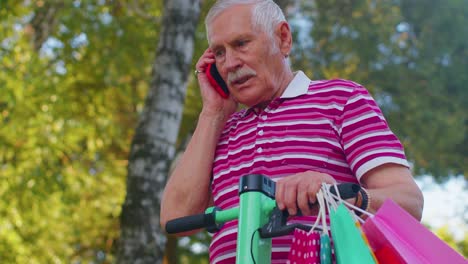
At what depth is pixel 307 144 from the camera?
7.66 ft

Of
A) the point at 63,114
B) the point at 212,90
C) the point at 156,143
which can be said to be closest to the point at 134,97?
the point at 63,114

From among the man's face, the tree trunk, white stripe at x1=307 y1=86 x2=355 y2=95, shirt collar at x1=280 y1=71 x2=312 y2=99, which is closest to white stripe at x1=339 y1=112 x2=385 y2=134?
white stripe at x1=307 y1=86 x2=355 y2=95

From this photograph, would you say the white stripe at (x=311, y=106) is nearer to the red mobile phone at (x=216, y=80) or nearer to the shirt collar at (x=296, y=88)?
the shirt collar at (x=296, y=88)

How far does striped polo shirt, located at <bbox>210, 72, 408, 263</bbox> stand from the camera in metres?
2.24

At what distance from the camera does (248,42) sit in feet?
8.31

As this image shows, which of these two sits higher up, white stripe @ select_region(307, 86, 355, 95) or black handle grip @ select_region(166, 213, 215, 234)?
white stripe @ select_region(307, 86, 355, 95)

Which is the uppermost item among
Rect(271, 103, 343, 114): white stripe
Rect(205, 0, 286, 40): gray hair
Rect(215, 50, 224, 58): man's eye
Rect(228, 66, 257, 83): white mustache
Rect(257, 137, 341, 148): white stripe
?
Rect(205, 0, 286, 40): gray hair

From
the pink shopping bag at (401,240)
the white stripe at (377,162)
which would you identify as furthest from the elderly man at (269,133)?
the pink shopping bag at (401,240)

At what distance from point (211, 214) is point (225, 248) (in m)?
0.40

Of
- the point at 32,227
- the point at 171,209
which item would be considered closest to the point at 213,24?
the point at 171,209

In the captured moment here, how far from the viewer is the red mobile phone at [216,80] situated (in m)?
2.79

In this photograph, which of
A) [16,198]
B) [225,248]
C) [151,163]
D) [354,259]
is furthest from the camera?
[16,198]

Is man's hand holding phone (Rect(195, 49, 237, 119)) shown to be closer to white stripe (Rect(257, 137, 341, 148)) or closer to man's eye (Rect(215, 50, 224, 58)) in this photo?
man's eye (Rect(215, 50, 224, 58))

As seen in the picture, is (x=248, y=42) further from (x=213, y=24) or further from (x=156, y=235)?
(x=156, y=235)
